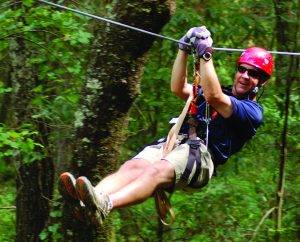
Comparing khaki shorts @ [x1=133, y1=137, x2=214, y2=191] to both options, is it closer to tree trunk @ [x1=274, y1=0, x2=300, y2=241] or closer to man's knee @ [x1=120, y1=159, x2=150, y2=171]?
man's knee @ [x1=120, y1=159, x2=150, y2=171]

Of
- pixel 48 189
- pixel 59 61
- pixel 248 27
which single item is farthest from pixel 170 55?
pixel 48 189

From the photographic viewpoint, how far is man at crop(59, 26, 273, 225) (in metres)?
3.59

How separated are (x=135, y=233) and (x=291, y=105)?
208 cm

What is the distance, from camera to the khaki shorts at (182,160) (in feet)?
12.7

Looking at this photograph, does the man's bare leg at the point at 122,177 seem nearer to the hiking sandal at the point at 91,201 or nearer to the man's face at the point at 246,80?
the hiking sandal at the point at 91,201

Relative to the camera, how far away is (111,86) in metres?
3.90

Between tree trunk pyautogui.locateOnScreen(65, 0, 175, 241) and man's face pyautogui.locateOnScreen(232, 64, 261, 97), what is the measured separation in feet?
2.28

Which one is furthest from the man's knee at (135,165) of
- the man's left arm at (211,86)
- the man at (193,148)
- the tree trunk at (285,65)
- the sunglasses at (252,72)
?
the tree trunk at (285,65)

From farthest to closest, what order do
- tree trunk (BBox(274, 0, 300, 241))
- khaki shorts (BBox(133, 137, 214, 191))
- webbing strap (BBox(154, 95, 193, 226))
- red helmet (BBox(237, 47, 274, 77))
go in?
1. tree trunk (BBox(274, 0, 300, 241))
2. red helmet (BBox(237, 47, 274, 77))
3. webbing strap (BBox(154, 95, 193, 226))
4. khaki shorts (BBox(133, 137, 214, 191))

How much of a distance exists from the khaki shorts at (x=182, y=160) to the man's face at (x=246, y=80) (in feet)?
1.59

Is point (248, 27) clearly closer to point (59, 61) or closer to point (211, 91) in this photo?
point (59, 61)

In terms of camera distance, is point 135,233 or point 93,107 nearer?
point 93,107

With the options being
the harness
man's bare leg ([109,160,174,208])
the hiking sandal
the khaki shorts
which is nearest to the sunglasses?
the harness

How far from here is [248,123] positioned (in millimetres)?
4074
